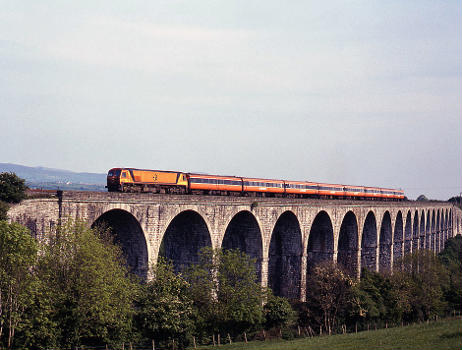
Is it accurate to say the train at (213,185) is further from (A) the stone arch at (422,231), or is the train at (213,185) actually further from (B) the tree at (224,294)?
(A) the stone arch at (422,231)

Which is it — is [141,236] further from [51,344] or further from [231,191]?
[231,191]

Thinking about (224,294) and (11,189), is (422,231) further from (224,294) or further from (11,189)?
(11,189)

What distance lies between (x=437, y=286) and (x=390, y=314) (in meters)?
10.1

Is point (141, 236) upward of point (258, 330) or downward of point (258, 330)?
upward

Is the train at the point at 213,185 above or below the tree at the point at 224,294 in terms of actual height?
above

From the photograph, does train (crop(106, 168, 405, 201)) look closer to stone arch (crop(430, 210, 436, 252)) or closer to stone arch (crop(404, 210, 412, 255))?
stone arch (crop(404, 210, 412, 255))

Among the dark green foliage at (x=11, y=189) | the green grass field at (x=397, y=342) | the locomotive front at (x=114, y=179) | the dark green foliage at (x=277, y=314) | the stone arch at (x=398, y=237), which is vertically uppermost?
the locomotive front at (x=114, y=179)

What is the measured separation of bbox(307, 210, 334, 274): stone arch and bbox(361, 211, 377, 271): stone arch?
659 inches

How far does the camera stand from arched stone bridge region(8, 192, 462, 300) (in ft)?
124

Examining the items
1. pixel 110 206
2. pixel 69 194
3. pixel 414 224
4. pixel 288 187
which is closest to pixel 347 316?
pixel 288 187

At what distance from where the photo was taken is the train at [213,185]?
49281 mm

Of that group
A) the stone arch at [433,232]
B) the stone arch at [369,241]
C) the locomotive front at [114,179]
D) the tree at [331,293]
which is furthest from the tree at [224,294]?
the stone arch at [433,232]

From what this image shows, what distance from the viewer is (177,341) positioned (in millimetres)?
38812

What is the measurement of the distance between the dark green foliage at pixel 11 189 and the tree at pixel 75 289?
3135 millimetres
